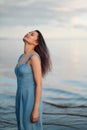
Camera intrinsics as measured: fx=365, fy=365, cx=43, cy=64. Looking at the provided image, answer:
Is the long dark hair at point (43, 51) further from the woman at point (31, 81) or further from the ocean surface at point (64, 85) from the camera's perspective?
the ocean surface at point (64, 85)

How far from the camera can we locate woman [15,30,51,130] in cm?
194

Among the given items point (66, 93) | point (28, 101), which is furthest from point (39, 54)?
point (66, 93)

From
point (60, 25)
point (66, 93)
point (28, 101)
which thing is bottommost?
point (66, 93)

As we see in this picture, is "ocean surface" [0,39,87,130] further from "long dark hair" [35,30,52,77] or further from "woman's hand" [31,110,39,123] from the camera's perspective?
"woman's hand" [31,110,39,123]

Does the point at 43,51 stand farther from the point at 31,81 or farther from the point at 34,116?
the point at 34,116

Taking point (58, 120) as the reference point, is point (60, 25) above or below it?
above

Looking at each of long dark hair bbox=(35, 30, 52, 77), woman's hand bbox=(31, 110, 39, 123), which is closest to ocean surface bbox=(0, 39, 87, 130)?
long dark hair bbox=(35, 30, 52, 77)

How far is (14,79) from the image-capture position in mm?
3744

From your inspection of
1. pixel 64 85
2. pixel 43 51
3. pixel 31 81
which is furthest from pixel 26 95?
pixel 64 85

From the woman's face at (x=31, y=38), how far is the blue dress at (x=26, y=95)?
0.30ft

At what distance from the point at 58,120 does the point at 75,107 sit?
0.22 meters

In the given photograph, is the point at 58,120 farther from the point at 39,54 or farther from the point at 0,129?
the point at 39,54

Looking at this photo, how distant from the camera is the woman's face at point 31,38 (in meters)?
2.03

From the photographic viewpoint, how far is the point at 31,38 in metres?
2.03
